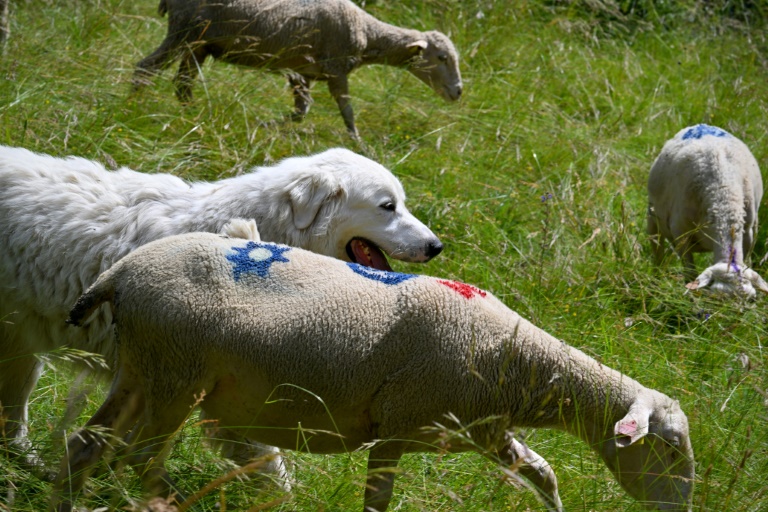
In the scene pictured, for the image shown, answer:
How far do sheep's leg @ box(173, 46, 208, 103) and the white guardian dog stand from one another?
2200 mm

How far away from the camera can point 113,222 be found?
3.61 metres

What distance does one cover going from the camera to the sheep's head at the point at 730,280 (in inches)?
193

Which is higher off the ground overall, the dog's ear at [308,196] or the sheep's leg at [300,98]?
the dog's ear at [308,196]

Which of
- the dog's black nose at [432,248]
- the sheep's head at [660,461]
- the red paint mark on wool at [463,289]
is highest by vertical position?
the red paint mark on wool at [463,289]

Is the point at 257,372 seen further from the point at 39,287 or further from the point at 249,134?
the point at 249,134

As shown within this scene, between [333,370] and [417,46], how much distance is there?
16.8 ft

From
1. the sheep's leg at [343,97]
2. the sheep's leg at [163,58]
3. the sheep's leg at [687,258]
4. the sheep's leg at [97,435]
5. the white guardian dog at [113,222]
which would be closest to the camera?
the sheep's leg at [97,435]

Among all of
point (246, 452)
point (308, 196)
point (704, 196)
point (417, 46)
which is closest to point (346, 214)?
point (308, 196)

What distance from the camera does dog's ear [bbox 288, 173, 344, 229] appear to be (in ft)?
12.4

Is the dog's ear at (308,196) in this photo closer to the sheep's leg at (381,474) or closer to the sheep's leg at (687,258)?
the sheep's leg at (381,474)

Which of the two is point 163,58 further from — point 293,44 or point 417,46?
point 417,46

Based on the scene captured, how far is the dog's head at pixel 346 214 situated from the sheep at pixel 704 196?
81.3 inches

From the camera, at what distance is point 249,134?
5742 mm

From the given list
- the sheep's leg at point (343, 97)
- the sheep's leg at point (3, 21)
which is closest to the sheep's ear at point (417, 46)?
the sheep's leg at point (343, 97)
